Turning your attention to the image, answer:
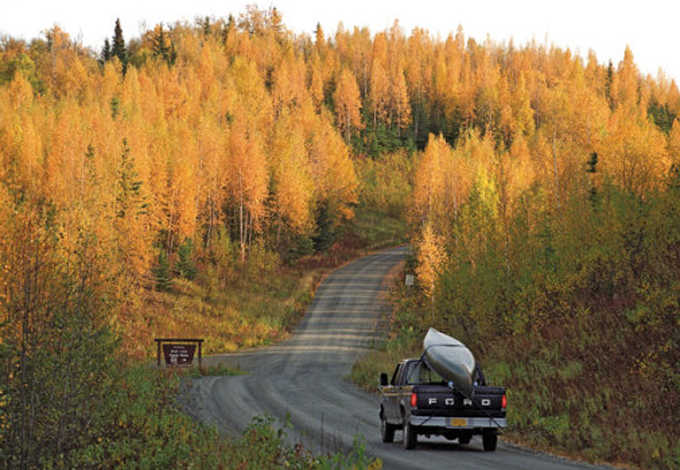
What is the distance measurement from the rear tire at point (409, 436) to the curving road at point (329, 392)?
26 cm

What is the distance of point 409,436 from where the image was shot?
15.4m

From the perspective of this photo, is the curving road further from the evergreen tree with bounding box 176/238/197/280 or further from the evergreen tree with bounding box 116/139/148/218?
the evergreen tree with bounding box 116/139/148/218

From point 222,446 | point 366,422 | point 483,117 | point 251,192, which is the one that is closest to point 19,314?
point 222,446

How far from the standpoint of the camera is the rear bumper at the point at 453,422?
48.6 ft

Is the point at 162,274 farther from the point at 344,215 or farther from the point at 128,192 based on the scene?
the point at 344,215

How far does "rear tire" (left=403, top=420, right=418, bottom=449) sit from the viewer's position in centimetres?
1531

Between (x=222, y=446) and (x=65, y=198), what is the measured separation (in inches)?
1962

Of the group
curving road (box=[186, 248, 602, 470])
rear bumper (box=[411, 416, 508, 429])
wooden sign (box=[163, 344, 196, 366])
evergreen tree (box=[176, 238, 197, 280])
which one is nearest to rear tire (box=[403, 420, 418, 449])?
curving road (box=[186, 248, 602, 470])

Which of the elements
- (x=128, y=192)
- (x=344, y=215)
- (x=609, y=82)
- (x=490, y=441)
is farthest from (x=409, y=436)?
(x=609, y=82)

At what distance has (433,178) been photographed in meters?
75.9

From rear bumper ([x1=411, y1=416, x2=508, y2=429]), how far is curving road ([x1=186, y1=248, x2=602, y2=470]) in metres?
0.58

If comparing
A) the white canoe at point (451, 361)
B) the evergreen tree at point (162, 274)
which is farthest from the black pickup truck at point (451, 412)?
the evergreen tree at point (162, 274)

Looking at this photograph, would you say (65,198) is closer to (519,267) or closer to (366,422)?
(519,267)

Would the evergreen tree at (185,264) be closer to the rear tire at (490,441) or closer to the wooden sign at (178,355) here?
the wooden sign at (178,355)
